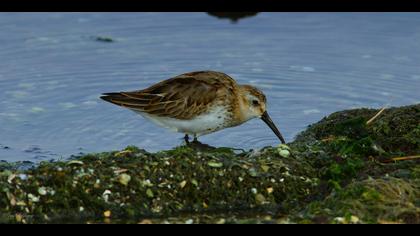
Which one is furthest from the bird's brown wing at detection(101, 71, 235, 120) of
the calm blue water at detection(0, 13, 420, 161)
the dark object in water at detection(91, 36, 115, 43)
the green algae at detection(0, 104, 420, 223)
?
the dark object in water at detection(91, 36, 115, 43)

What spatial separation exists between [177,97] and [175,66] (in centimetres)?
303

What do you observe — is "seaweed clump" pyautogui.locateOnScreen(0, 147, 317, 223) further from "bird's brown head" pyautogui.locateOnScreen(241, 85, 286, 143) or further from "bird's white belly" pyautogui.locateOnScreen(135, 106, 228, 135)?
"bird's brown head" pyautogui.locateOnScreen(241, 85, 286, 143)

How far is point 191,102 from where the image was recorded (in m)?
10.7

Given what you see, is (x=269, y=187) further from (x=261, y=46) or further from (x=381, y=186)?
(x=261, y=46)

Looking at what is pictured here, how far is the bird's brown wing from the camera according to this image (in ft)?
35.2

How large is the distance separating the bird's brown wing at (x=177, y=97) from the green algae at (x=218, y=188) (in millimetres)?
1693

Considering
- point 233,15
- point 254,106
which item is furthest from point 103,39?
point 254,106

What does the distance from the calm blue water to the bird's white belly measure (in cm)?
44

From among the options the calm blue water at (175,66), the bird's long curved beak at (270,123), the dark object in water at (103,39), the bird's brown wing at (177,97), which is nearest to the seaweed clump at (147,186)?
the bird's brown wing at (177,97)

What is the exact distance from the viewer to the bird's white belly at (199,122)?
1077cm

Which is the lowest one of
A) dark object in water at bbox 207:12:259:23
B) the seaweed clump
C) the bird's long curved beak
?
the bird's long curved beak

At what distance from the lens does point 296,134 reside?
11445 millimetres

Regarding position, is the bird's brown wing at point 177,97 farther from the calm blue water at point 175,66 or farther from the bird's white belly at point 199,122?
the calm blue water at point 175,66
